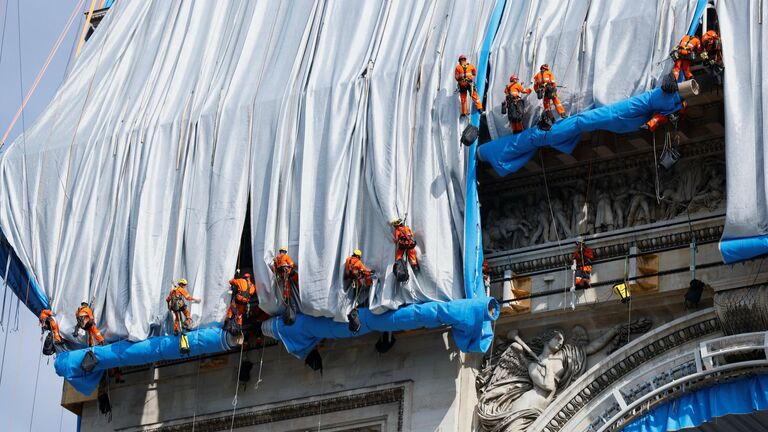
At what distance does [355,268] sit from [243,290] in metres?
2.01

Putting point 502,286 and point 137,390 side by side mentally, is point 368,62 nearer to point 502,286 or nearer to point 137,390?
point 502,286

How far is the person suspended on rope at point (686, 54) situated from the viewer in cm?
2833

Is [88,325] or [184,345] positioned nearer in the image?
[184,345]

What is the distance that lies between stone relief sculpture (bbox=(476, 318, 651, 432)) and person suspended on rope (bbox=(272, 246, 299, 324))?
10.1ft

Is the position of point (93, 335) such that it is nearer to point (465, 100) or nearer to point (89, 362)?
point (89, 362)

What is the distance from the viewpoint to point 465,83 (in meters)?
30.0

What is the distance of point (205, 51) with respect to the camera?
34000 millimetres

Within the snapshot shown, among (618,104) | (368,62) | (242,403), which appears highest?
(368,62)

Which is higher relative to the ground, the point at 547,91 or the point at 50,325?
the point at 547,91

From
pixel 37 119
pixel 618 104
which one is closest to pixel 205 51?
pixel 37 119

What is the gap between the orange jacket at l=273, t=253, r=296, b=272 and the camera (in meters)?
30.4

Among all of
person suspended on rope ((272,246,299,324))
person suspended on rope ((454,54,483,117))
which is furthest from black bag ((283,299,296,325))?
person suspended on rope ((454,54,483,117))

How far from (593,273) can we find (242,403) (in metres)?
5.81

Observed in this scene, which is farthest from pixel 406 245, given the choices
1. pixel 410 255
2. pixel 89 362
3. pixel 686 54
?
pixel 89 362
